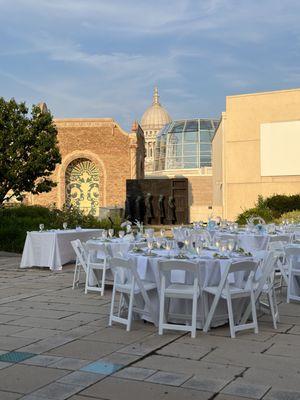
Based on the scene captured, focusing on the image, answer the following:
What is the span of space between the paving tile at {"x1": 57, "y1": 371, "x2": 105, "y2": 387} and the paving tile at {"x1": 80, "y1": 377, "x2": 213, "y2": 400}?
0.33 ft

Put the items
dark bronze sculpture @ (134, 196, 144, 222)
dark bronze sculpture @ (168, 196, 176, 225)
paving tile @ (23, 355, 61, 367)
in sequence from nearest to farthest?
1. paving tile @ (23, 355, 61, 367)
2. dark bronze sculpture @ (168, 196, 176, 225)
3. dark bronze sculpture @ (134, 196, 144, 222)

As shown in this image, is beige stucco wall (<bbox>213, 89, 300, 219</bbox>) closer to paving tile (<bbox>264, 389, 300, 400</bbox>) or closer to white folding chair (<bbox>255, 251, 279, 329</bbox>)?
white folding chair (<bbox>255, 251, 279, 329</bbox>)

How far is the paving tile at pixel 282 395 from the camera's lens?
4.54 metres

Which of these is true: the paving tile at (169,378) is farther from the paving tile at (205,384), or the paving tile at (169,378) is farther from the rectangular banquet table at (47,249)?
the rectangular banquet table at (47,249)

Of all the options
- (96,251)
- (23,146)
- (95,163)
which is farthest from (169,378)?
(95,163)

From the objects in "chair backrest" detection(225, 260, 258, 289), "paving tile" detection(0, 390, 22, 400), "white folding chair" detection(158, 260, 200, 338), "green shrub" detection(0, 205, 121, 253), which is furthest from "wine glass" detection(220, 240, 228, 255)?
"green shrub" detection(0, 205, 121, 253)

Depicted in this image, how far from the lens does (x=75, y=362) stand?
5.63 meters

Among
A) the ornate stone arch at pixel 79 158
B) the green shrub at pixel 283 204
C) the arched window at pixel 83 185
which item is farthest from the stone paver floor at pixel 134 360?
the arched window at pixel 83 185

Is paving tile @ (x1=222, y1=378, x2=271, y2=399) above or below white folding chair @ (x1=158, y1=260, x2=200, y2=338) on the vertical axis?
below

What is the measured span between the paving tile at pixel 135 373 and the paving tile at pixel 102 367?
9 cm

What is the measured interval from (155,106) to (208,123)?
54.7m

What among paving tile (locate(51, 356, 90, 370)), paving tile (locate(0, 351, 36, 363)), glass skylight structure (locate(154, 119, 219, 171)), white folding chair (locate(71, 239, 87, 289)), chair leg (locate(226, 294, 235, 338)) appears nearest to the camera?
paving tile (locate(51, 356, 90, 370))

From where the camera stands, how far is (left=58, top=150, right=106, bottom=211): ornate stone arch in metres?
44.4

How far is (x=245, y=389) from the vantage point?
477cm
